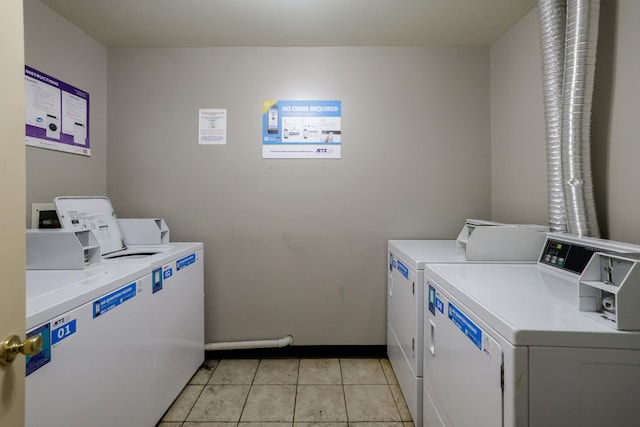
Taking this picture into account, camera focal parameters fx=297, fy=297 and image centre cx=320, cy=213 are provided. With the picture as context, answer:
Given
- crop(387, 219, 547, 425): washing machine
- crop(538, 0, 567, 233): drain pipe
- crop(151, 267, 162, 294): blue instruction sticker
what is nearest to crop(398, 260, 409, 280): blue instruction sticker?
crop(387, 219, 547, 425): washing machine

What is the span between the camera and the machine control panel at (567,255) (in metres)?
1.14

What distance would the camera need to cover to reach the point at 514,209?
213cm

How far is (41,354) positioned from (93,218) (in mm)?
1181

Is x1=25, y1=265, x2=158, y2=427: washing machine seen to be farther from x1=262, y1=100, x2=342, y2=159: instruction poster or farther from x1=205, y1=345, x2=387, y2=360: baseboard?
x1=262, y1=100, x2=342, y2=159: instruction poster

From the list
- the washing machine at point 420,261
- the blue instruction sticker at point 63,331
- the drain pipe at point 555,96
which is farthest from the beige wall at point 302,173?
the blue instruction sticker at point 63,331

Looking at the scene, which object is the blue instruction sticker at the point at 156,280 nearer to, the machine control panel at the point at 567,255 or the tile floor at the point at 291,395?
the tile floor at the point at 291,395

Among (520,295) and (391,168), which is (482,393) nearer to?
(520,295)

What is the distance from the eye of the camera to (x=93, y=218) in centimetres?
187

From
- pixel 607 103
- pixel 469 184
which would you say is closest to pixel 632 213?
pixel 607 103

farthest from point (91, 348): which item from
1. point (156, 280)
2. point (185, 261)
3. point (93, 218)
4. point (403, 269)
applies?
point (403, 269)

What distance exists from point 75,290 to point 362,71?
7.44ft

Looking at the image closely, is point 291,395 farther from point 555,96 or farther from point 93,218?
point 555,96

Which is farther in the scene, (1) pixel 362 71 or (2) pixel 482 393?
(1) pixel 362 71

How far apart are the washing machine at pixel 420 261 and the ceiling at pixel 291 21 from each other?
1403 mm
